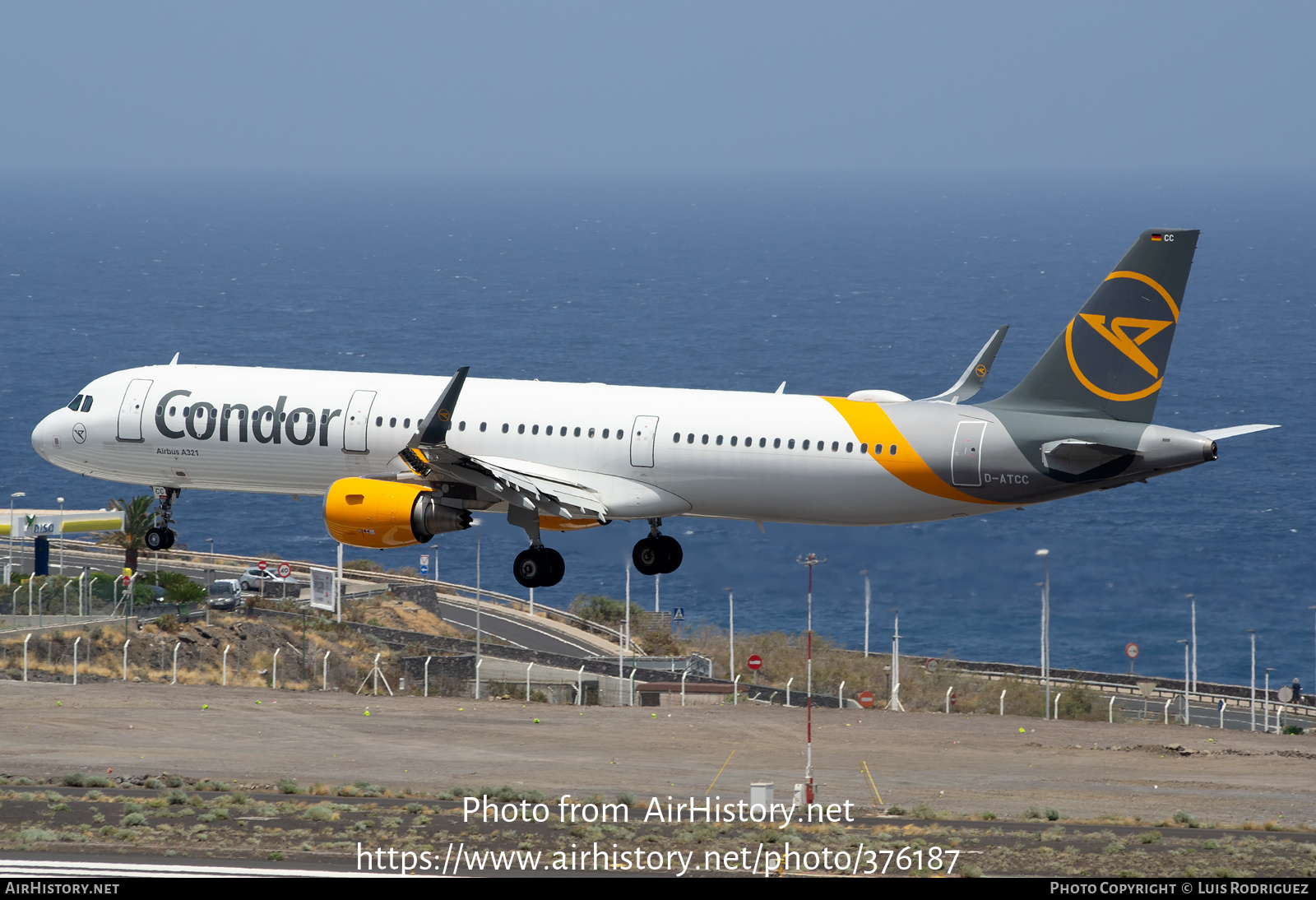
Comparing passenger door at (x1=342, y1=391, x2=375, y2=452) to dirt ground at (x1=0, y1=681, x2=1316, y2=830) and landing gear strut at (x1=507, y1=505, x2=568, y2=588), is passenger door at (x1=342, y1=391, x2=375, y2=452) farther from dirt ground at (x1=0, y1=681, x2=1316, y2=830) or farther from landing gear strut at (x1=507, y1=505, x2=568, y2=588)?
dirt ground at (x1=0, y1=681, x2=1316, y2=830)

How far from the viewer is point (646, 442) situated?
4947cm

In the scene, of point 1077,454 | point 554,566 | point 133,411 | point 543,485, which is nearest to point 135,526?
point 133,411

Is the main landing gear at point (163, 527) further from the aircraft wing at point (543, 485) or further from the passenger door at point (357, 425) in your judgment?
the aircraft wing at point (543, 485)

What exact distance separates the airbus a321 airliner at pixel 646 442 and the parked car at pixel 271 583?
42.3 meters

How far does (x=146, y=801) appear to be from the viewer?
41.1 metres

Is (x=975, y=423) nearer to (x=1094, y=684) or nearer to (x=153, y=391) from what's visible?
(x=153, y=391)

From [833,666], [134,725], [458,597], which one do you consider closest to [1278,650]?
[833,666]

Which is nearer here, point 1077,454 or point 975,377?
point 1077,454

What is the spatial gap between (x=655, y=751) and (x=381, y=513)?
38.0ft

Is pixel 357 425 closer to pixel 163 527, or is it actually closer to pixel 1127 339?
pixel 163 527

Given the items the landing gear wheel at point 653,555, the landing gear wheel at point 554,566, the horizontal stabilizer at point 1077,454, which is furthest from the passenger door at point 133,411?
the horizontal stabilizer at point 1077,454

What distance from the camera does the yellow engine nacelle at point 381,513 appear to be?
4834cm

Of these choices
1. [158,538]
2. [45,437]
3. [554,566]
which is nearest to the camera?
[554,566]

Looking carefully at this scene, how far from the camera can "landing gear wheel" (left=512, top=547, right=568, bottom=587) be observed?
166 feet
